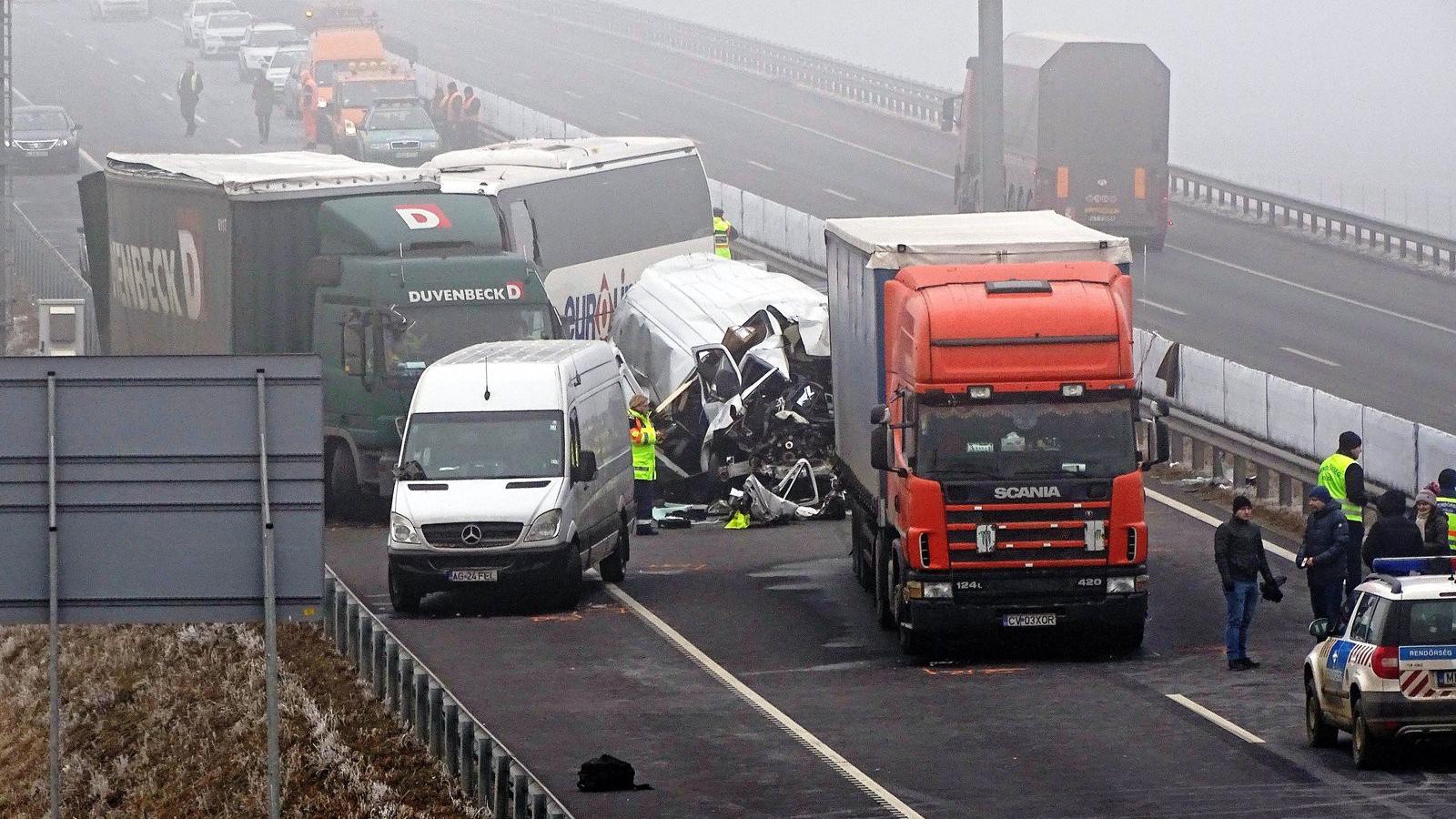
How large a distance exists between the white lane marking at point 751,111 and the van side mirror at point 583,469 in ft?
112

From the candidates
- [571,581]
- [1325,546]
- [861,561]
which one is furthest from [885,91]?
[1325,546]

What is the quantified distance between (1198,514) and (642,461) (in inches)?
251

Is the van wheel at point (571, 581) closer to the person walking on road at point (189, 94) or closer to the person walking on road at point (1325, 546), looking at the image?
the person walking on road at point (1325, 546)

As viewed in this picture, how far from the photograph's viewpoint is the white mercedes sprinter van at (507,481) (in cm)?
2133

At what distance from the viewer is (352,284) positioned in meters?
27.0

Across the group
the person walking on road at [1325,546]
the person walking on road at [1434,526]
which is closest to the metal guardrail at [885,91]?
the person walking on road at [1434,526]

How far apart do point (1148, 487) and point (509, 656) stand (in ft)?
35.6

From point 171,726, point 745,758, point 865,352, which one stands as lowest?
point 171,726

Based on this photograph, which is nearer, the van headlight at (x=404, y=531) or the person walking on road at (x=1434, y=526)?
the person walking on road at (x=1434, y=526)

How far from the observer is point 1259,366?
35.5 m

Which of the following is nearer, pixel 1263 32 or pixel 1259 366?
pixel 1259 366

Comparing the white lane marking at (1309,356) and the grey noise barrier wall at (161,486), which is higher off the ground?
the grey noise barrier wall at (161,486)

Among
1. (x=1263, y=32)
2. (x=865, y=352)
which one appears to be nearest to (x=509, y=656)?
(x=865, y=352)

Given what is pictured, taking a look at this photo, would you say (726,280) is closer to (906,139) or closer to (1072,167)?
(1072,167)
